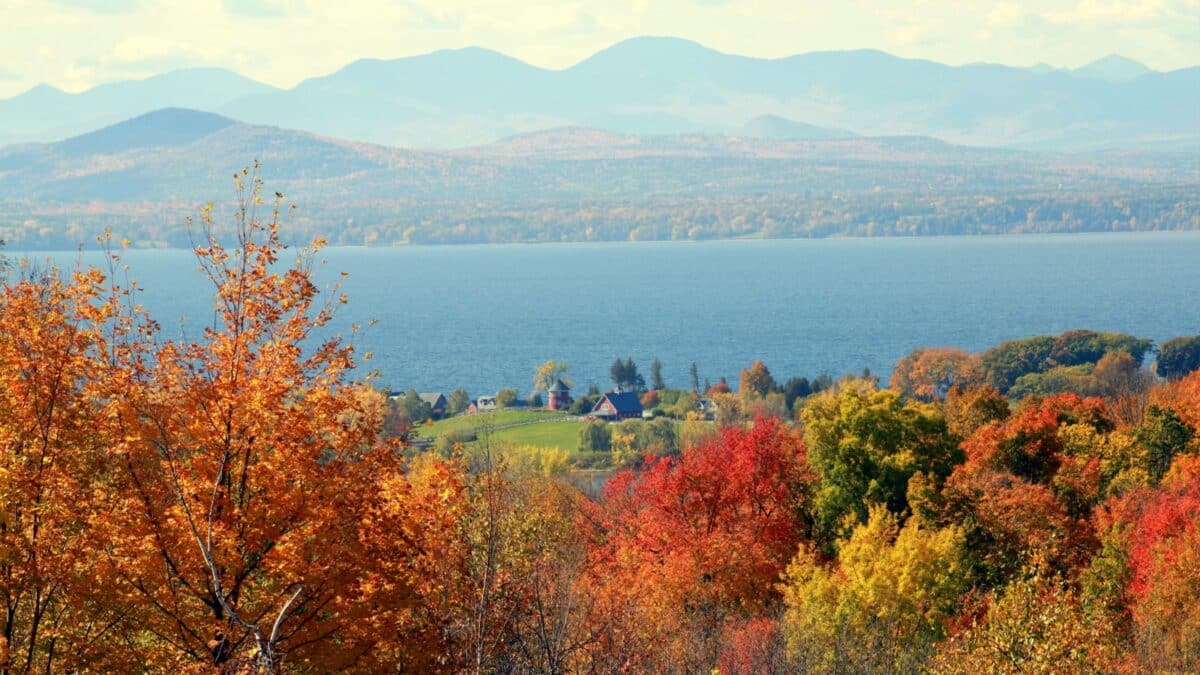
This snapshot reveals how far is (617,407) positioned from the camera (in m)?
112

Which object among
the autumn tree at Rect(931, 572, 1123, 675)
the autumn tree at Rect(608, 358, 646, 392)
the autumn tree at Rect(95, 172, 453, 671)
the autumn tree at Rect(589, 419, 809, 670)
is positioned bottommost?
the autumn tree at Rect(608, 358, 646, 392)

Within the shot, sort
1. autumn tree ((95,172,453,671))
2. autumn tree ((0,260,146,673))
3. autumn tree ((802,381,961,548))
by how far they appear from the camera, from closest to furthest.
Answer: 1. autumn tree ((0,260,146,673))
2. autumn tree ((95,172,453,671))
3. autumn tree ((802,381,961,548))

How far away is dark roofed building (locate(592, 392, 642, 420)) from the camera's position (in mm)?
111250

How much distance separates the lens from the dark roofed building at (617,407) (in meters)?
111

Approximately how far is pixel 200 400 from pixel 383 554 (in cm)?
320

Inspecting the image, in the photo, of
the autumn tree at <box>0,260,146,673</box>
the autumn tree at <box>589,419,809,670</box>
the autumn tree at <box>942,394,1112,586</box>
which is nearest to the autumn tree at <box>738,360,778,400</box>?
the autumn tree at <box>942,394,1112,586</box>

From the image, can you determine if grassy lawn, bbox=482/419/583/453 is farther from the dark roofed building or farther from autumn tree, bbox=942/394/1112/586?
autumn tree, bbox=942/394/1112/586

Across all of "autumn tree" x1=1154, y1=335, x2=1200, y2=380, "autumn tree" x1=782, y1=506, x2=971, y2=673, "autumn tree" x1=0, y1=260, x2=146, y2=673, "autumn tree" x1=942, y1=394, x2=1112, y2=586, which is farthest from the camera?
"autumn tree" x1=1154, y1=335, x2=1200, y2=380

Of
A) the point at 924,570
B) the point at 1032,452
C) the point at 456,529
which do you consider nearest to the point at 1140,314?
the point at 1032,452

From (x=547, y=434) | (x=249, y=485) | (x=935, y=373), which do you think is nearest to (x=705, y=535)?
(x=249, y=485)

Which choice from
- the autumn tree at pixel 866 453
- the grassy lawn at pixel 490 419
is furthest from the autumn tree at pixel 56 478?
the grassy lawn at pixel 490 419

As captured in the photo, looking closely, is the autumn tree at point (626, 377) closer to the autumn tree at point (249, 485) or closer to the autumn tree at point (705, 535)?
the autumn tree at point (705, 535)

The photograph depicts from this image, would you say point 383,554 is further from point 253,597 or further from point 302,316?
point 302,316

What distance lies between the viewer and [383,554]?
17812mm
